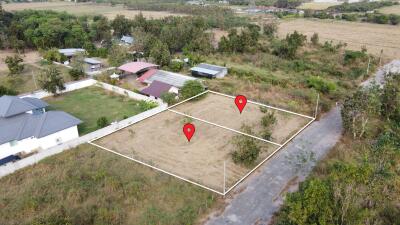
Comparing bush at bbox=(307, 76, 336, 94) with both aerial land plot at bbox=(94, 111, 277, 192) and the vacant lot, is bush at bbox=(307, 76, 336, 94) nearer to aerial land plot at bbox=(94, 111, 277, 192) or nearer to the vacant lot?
aerial land plot at bbox=(94, 111, 277, 192)

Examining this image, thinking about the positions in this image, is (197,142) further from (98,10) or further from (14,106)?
(98,10)

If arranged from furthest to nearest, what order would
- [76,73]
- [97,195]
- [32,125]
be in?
[76,73], [32,125], [97,195]

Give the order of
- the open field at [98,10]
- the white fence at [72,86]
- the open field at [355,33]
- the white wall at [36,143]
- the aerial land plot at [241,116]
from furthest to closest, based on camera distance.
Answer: the open field at [98,10] → the open field at [355,33] → the white fence at [72,86] → the aerial land plot at [241,116] → the white wall at [36,143]

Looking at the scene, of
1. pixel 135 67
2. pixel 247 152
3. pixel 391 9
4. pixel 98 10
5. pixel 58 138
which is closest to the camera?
pixel 247 152

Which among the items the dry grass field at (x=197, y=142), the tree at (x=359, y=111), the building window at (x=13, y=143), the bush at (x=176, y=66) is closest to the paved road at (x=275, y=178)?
the dry grass field at (x=197, y=142)

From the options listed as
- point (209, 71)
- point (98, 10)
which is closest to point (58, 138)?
point (209, 71)

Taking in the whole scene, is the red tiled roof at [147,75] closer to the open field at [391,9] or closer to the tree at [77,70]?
the tree at [77,70]

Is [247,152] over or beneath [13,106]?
beneath
